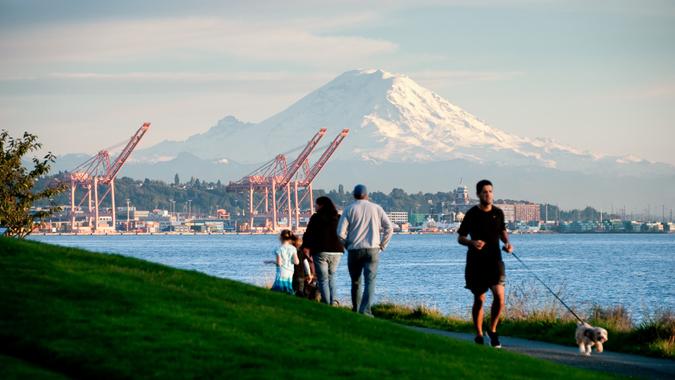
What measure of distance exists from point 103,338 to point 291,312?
9.25 feet

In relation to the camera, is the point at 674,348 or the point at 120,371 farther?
the point at 674,348

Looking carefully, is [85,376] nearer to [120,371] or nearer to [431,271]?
[120,371]

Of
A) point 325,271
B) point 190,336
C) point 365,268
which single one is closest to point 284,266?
point 325,271

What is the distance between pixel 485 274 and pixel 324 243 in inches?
126

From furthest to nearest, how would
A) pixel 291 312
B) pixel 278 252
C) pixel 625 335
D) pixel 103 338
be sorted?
pixel 278 252 < pixel 625 335 < pixel 291 312 < pixel 103 338

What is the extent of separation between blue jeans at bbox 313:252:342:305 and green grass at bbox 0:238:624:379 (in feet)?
7.71

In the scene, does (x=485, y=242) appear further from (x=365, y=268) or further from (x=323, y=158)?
(x=323, y=158)

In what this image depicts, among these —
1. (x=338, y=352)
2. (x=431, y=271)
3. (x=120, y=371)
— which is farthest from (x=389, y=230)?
(x=431, y=271)

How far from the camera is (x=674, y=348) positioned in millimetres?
15594

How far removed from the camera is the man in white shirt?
645 inches

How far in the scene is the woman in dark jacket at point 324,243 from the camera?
17.0m

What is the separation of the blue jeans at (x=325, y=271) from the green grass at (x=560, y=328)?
289cm

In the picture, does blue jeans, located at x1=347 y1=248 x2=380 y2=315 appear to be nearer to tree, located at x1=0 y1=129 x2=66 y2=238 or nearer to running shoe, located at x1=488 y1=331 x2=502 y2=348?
running shoe, located at x1=488 y1=331 x2=502 y2=348

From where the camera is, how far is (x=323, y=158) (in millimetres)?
186625
